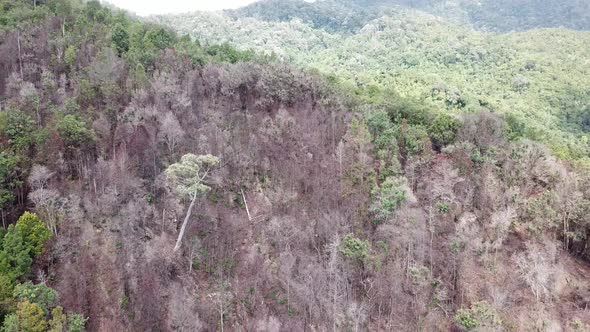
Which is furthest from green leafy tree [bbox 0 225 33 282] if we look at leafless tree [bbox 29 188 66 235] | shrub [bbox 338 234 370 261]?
shrub [bbox 338 234 370 261]

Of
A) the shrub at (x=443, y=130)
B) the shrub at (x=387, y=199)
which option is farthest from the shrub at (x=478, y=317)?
the shrub at (x=443, y=130)

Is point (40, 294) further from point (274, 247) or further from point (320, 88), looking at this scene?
point (320, 88)

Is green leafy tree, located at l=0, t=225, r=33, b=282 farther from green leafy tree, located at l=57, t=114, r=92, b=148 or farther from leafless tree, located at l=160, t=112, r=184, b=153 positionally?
leafless tree, located at l=160, t=112, r=184, b=153

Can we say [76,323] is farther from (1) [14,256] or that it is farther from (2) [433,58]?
(2) [433,58]

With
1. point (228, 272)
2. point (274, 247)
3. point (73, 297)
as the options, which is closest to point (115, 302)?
point (73, 297)

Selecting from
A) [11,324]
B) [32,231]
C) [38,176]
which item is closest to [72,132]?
[38,176]
